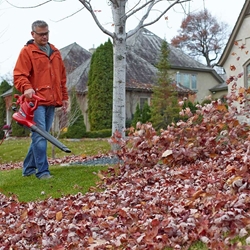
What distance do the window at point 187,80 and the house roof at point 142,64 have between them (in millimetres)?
486

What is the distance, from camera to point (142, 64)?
26.3m

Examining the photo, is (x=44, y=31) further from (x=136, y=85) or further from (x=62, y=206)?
(x=136, y=85)

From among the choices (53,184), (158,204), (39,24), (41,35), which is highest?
(39,24)

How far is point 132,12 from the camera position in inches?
294

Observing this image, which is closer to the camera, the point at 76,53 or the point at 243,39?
the point at 243,39

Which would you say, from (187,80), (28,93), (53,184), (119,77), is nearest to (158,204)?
(53,184)

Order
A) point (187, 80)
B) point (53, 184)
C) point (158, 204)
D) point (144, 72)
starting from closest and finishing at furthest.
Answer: point (158, 204) → point (53, 184) → point (144, 72) → point (187, 80)

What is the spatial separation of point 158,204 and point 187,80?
89.6 ft

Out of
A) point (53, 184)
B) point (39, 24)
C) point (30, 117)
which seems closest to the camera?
point (53, 184)

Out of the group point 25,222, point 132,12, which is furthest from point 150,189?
point 132,12

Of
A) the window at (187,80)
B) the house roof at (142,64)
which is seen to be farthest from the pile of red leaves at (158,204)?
the window at (187,80)

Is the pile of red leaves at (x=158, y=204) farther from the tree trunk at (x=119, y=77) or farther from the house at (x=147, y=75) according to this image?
the house at (x=147, y=75)

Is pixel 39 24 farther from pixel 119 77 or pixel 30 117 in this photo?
pixel 119 77

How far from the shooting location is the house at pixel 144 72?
2395cm
